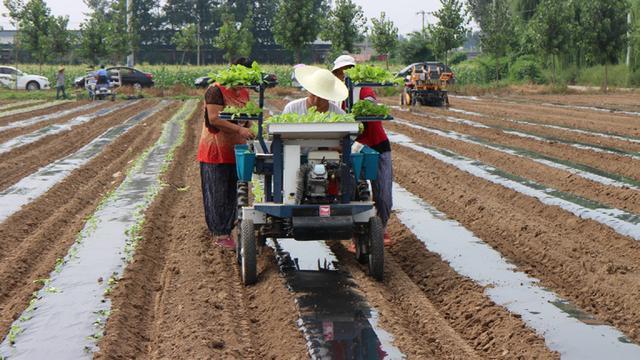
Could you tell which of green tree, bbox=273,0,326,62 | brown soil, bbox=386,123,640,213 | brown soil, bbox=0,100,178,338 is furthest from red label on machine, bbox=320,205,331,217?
green tree, bbox=273,0,326,62

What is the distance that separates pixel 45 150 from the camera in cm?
1744

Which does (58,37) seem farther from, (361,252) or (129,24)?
→ (361,252)

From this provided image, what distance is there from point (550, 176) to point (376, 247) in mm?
6387

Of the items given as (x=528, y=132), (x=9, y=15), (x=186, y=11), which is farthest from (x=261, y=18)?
(x=528, y=132)

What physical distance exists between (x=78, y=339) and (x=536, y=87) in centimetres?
4054

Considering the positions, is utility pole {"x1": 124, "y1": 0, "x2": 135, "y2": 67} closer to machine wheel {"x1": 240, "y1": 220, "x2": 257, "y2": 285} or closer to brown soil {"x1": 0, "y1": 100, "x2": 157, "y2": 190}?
brown soil {"x1": 0, "y1": 100, "x2": 157, "y2": 190}

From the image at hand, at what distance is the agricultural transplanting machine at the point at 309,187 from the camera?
6.89 m

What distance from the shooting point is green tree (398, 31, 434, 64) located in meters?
59.8

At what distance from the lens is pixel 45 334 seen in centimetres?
580

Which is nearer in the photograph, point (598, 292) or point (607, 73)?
point (598, 292)

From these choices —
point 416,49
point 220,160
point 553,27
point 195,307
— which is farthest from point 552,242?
point 416,49

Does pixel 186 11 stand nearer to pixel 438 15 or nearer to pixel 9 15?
pixel 9 15

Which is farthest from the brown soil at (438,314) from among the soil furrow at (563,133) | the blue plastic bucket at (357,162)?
the soil furrow at (563,133)

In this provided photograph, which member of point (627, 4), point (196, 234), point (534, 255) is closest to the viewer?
point (534, 255)
